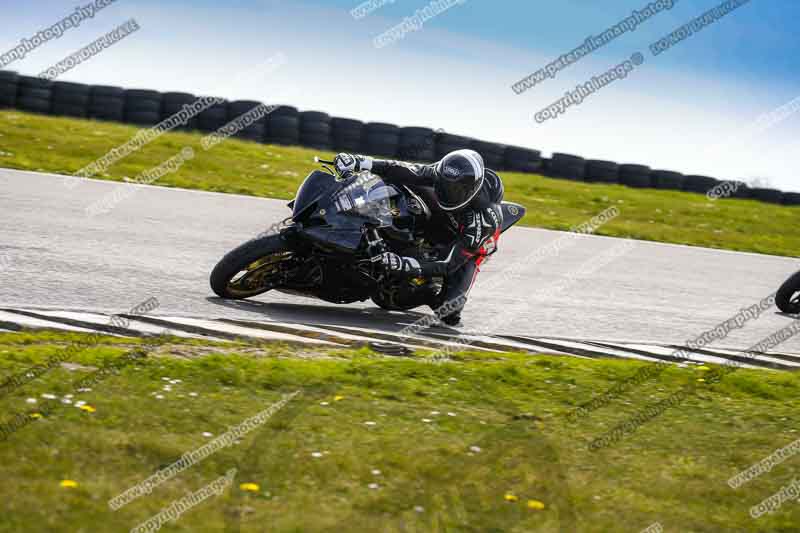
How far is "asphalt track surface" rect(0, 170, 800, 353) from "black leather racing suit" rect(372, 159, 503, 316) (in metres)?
0.38

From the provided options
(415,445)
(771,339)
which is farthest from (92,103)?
(415,445)

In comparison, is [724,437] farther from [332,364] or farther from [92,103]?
[92,103]

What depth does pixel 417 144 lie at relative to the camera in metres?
19.3

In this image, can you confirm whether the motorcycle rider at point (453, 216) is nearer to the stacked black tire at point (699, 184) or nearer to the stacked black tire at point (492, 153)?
the stacked black tire at point (492, 153)

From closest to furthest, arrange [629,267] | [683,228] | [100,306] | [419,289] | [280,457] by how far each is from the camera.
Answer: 1. [280,457]
2. [100,306]
3. [419,289]
4. [629,267]
5. [683,228]

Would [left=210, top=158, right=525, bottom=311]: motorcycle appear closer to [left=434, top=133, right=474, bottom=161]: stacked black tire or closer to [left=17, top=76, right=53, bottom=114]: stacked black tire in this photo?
[left=434, top=133, right=474, bottom=161]: stacked black tire

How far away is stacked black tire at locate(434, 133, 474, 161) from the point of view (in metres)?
19.2

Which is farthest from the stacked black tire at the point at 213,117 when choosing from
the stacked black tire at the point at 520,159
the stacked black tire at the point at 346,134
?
the stacked black tire at the point at 520,159

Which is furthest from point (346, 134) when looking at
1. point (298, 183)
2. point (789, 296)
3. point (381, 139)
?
point (789, 296)

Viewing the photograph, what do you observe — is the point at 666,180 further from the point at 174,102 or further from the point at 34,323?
the point at 34,323

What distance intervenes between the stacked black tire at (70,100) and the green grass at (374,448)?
1456cm

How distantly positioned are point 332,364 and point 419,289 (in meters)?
1.78

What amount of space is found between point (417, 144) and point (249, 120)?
3.50 meters

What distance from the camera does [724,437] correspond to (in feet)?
18.7
